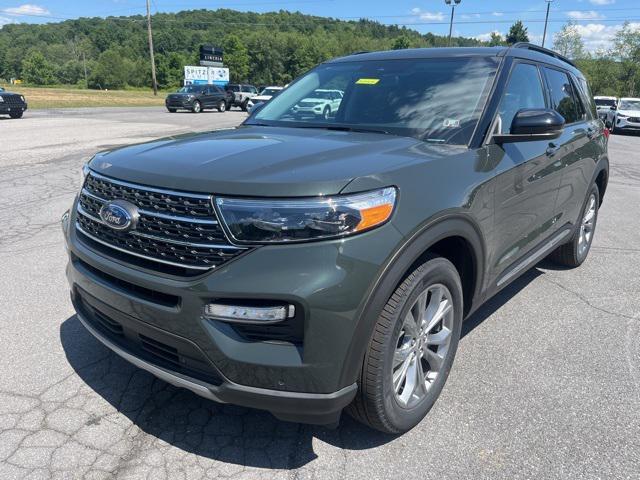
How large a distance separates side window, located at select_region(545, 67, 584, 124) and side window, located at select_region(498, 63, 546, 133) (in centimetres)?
29

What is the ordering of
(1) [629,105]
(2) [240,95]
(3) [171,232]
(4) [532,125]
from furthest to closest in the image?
(2) [240,95], (1) [629,105], (4) [532,125], (3) [171,232]

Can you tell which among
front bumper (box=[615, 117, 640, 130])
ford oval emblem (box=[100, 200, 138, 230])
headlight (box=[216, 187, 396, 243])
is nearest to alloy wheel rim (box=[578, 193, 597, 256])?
headlight (box=[216, 187, 396, 243])

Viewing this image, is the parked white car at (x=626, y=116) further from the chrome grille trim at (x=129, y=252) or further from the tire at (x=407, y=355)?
the chrome grille trim at (x=129, y=252)

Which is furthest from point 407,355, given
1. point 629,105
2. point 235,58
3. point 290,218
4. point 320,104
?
point 235,58

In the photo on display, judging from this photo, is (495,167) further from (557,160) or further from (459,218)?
(557,160)

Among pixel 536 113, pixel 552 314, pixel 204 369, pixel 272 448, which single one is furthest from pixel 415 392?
pixel 552 314

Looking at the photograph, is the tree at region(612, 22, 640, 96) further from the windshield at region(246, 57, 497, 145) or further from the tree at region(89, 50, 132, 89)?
the tree at region(89, 50, 132, 89)

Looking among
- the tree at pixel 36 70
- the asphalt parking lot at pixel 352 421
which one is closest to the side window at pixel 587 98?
the asphalt parking lot at pixel 352 421

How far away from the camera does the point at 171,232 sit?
2180 mm

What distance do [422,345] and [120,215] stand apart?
1.59 m

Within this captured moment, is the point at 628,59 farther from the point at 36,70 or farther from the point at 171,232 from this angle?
the point at 36,70

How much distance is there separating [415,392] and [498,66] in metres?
2.13

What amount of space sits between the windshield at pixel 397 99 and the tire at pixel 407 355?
890 millimetres

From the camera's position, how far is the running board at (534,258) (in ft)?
11.0
